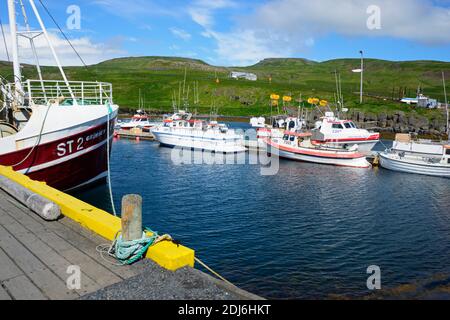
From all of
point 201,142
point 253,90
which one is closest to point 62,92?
point 201,142

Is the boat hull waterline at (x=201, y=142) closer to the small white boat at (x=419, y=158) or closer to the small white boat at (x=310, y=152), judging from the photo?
the small white boat at (x=310, y=152)

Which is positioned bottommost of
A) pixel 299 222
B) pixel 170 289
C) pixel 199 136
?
pixel 299 222

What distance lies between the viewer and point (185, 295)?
21.1 feet

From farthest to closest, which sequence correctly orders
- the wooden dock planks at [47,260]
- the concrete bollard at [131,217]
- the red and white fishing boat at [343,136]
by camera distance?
the red and white fishing boat at [343,136]
the concrete bollard at [131,217]
the wooden dock planks at [47,260]

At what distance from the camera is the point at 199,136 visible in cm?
4956

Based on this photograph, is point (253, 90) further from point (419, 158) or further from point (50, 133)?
point (50, 133)

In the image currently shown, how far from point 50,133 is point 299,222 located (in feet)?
47.7

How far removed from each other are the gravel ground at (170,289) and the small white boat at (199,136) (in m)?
40.5

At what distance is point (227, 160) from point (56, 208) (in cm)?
3389

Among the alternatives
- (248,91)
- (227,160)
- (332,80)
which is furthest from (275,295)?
(332,80)

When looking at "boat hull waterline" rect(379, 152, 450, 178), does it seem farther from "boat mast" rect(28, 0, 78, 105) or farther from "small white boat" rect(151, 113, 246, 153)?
"boat mast" rect(28, 0, 78, 105)

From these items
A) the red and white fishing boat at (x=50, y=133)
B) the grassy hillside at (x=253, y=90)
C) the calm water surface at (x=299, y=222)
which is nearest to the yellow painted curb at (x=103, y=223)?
the red and white fishing boat at (x=50, y=133)

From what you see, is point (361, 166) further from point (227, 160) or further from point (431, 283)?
point (431, 283)

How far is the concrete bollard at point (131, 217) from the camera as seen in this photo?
764cm
